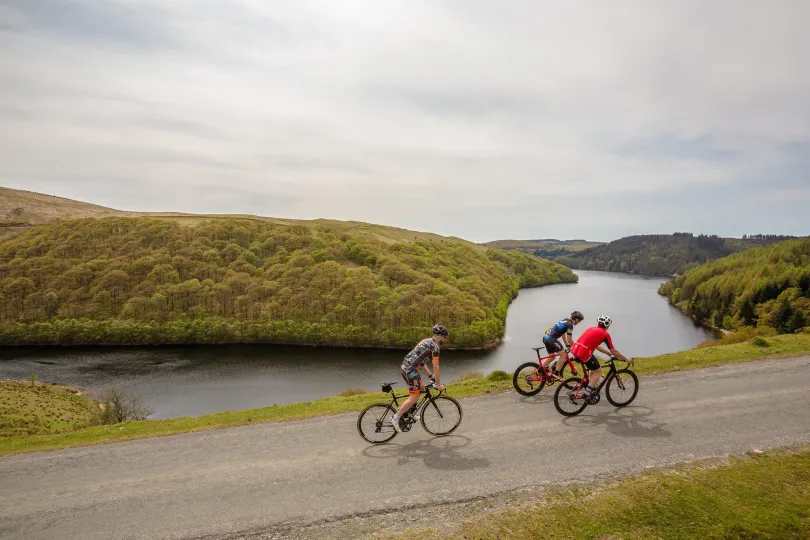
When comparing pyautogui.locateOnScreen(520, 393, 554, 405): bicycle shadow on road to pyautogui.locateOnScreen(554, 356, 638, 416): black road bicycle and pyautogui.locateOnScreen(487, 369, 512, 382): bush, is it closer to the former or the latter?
pyautogui.locateOnScreen(554, 356, 638, 416): black road bicycle

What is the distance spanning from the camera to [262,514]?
27.6 feet

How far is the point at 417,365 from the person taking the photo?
10.8 meters

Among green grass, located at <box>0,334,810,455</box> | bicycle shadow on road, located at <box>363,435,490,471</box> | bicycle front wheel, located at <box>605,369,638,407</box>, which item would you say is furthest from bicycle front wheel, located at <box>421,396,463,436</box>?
bicycle front wheel, located at <box>605,369,638,407</box>

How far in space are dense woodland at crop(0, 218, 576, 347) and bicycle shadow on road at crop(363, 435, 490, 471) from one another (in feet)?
270

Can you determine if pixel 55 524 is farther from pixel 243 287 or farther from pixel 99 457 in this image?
pixel 243 287

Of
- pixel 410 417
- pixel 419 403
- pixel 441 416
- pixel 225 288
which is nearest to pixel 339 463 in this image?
pixel 410 417

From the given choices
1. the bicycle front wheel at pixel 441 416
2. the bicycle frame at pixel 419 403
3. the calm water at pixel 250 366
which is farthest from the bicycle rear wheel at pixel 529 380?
the calm water at pixel 250 366

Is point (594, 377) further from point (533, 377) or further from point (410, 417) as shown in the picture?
point (410, 417)

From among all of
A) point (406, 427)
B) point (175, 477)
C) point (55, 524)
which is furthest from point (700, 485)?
point (55, 524)

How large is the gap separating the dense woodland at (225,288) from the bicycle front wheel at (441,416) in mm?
81902

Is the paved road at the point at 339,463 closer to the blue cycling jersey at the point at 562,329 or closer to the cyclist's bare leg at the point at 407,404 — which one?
the cyclist's bare leg at the point at 407,404

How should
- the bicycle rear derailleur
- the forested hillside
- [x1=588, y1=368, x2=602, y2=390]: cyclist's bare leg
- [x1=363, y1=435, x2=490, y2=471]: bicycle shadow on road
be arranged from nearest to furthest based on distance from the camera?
1. [x1=363, y1=435, x2=490, y2=471]: bicycle shadow on road
2. the bicycle rear derailleur
3. [x1=588, y1=368, x2=602, y2=390]: cyclist's bare leg
4. the forested hillside

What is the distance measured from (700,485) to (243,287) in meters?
127

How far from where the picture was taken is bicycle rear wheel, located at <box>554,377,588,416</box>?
12.6 metres
